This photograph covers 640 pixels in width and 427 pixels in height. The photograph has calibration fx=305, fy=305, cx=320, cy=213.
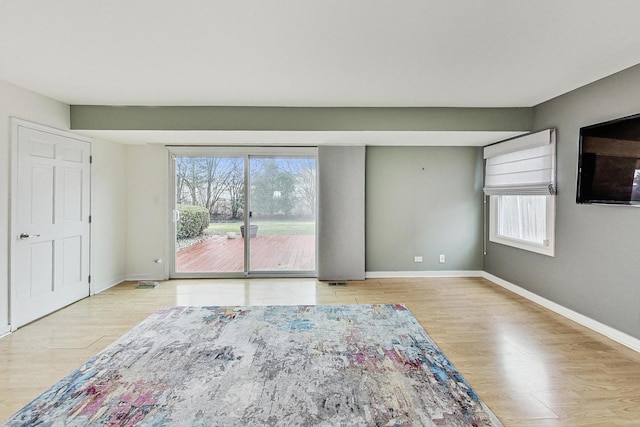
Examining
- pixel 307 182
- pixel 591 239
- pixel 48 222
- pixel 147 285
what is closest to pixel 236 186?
pixel 307 182

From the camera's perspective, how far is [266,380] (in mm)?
2223

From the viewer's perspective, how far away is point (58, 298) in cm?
369

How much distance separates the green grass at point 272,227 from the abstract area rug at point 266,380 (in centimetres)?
208

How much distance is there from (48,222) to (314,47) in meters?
3.59

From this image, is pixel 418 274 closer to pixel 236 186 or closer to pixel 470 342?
pixel 470 342

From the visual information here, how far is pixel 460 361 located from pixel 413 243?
110 inches

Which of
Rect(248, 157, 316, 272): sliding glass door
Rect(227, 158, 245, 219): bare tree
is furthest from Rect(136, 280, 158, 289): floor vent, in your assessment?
Rect(227, 158, 245, 219): bare tree

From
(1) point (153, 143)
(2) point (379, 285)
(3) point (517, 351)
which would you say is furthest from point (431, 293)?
(1) point (153, 143)

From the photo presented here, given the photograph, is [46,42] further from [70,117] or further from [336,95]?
[336,95]

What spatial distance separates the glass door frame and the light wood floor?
1.12ft

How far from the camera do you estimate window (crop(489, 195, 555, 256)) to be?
147 inches

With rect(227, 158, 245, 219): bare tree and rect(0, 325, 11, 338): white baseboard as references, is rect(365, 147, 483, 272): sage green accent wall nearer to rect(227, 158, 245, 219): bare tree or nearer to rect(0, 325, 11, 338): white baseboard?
rect(227, 158, 245, 219): bare tree

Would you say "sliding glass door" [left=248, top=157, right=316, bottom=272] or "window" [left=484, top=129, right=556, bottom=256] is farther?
"sliding glass door" [left=248, top=157, right=316, bottom=272]

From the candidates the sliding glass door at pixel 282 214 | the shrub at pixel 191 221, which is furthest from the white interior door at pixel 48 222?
the sliding glass door at pixel 282 214
